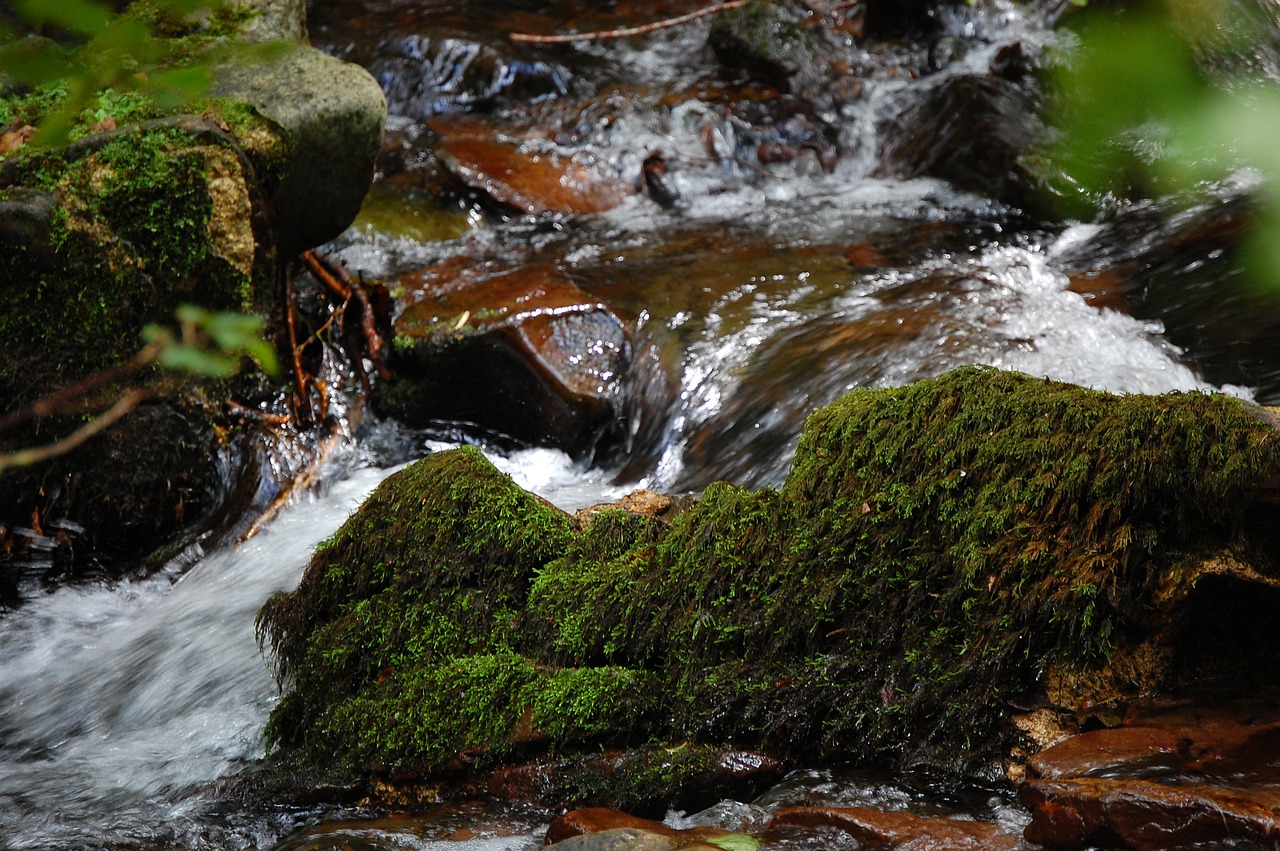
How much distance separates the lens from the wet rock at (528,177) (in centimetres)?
827

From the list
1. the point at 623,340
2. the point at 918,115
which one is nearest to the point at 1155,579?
the point at 623,340

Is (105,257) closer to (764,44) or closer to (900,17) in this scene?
(764,44)

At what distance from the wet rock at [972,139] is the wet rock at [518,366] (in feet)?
12.2

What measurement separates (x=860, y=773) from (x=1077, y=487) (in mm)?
958

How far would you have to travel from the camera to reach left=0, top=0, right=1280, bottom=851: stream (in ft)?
11.2

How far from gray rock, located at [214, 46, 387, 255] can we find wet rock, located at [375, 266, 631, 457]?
875mm

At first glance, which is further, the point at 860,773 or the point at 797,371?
the point at 797,371

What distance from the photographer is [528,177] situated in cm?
852

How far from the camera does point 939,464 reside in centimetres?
288

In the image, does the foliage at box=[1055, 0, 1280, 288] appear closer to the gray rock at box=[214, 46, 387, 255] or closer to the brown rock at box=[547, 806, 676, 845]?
the brown rock at box=[547, 806, 676, 845]

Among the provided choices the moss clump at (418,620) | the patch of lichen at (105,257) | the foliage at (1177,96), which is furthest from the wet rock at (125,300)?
the foliage at (1177,96)

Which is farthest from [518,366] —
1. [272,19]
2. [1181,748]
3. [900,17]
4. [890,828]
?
[900,17]

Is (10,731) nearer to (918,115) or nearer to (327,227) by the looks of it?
(327,227)

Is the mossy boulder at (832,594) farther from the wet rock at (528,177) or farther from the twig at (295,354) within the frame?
the wet rock at (528,177)
